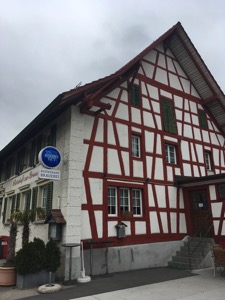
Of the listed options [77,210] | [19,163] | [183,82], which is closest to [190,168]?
[183,82]

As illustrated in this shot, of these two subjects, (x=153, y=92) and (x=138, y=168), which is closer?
(x=138, y=168)

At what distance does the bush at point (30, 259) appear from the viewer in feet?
24.2

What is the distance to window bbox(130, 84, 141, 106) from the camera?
12.2 metres

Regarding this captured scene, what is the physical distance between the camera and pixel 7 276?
25.2 ft

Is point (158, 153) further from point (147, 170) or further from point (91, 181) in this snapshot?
point (91, 181)

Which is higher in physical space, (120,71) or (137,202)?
(120,71)

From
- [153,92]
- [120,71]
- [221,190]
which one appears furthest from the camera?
[153,92]

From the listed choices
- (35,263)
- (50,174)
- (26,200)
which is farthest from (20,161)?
(35,263)

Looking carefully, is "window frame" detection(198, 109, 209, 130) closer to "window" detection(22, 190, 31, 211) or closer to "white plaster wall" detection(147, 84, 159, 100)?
"white plaster wall" detection(147, 84, 159, 100)

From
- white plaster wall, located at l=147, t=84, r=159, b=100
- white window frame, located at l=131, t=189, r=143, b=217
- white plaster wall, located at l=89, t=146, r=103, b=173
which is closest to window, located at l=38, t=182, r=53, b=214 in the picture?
white plaster wall, located at l=89, t=146, r=103, b=173

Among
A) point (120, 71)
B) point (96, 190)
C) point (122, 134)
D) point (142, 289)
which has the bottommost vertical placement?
point (142, 289)

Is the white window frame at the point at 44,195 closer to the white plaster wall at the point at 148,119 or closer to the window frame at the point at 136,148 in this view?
the window frame at the point at 136,148

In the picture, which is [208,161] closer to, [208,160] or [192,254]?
[208,160]

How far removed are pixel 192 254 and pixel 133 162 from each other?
4.34m
